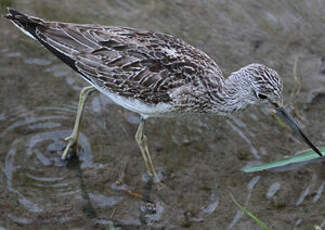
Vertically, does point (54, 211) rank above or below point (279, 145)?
below

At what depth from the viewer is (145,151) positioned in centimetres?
743

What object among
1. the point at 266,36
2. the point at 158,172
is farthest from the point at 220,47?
the point at 158,172

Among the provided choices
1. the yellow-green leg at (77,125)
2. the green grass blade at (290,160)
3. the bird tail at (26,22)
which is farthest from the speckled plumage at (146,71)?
the yellow-green leg at (77,125)

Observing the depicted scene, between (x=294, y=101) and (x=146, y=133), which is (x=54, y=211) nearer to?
(x=146, y=133)

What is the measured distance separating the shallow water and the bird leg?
0.13 meters

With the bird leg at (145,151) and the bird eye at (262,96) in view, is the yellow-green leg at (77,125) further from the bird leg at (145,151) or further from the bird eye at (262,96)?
the bird eye at (262,96)

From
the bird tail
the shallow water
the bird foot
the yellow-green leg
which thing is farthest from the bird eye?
the bird tail

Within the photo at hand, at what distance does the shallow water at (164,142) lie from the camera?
6934 mm

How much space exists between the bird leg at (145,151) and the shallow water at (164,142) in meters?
0.13

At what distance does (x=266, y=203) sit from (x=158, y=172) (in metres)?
1.45

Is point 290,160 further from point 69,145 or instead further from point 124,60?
point 69,145

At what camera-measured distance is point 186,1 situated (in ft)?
32.9

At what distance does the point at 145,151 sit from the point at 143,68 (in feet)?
3.75

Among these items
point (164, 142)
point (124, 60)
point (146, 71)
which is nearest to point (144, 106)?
point (146, 71)
